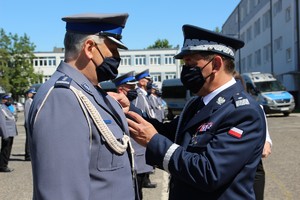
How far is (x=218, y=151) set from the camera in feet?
7.41

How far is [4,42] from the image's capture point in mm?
60875

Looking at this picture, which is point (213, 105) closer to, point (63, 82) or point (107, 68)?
point (107, 68)

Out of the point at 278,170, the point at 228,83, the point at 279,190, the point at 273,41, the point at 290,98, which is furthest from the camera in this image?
the point at 273,41

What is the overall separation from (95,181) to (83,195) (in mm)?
155

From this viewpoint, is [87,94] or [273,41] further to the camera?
[273,41]

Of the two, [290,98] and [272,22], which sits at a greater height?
[272,22]

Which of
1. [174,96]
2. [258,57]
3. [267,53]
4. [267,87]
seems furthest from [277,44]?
[267,87]

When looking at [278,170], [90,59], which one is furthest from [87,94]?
[278,170]

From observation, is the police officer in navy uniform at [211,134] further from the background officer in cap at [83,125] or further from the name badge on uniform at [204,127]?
the background officer in cap at [83,125]

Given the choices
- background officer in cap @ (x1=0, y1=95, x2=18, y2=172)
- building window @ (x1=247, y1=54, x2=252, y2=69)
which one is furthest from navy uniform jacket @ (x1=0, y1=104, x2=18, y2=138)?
building window @ (x1=247, y1=54, x2=252, y2=69)

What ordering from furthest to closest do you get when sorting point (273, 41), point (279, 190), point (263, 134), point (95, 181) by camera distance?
point (273, 41) → point (279, 190) → point (263, 134) → point (95, 181)

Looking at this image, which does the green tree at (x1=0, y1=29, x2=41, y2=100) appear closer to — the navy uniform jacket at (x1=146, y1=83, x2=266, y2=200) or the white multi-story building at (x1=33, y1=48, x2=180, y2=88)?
the white multi-story building at (x1=33, y1=48, x2=180, y2=88)

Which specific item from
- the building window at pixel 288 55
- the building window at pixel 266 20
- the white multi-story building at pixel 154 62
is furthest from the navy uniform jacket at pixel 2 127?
the white multi-story building at pixel 154 62

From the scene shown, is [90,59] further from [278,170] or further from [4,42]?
[4,42]
